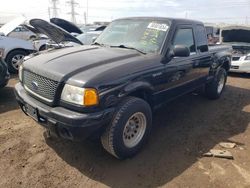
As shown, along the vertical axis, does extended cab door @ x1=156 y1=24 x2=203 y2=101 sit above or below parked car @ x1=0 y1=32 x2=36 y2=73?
above

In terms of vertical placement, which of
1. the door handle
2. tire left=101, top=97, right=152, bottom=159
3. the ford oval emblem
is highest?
the ford oval emblem

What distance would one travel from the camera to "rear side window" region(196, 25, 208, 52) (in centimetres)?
507

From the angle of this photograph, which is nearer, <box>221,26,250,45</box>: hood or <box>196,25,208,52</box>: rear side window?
<box>196,25,208,52</box>: rear side window

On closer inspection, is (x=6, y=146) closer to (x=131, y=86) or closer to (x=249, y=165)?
(x=131, y=86)

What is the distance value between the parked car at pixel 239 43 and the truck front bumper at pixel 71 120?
7.26 m

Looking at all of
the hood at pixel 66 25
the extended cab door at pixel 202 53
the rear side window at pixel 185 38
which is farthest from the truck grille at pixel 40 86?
the hood at pixel 66 25

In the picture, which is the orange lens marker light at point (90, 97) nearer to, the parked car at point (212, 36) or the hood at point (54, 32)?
the hood at point (54, 32)

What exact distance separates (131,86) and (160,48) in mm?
976

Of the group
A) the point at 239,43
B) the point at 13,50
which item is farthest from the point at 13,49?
the point at 239,43

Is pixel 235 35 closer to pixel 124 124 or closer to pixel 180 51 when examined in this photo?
pixel 180 51

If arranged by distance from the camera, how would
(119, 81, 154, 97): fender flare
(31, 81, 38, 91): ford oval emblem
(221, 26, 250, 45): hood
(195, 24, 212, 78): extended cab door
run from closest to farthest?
(119, 81, 154, 97): fender flare → (31, 81, 38, 91): ford oval emblem → (195, 24, 212, 78): extended cab door → (221, 26, 250, 45): hood

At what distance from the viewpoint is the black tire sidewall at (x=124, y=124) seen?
318 centimetres

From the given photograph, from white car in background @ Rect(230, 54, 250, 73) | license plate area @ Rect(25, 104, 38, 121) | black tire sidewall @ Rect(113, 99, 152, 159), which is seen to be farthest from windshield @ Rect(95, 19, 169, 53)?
white car in background @ Rect(230, 54, 250, 73)

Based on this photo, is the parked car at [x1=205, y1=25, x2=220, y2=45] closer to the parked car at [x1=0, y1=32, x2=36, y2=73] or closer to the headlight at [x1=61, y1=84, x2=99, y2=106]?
the parked car at [x1=0, y1=32, x2=36, y2=73]
